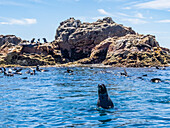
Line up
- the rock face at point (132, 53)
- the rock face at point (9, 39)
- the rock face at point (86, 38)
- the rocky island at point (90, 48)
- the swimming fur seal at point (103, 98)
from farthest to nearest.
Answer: the rock face at point (9, 39)
the rock face at point (86, 38)
the rocky island at point (90, 48)
the rock face at point (132, 53)
the swimming fur seal at point (103, 98)

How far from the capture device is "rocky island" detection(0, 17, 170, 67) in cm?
11269

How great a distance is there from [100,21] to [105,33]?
855 inches

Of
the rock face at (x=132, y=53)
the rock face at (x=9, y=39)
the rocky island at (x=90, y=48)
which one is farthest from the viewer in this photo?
the rock face at (x=9, y=39)

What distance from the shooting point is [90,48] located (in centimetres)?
15188

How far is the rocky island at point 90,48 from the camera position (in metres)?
113

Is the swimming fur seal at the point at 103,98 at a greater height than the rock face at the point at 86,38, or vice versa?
the rock face at the point at 86,38

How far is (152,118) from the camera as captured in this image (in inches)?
518

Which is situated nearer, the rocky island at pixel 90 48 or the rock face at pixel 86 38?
the rocky island at pixel 90 48

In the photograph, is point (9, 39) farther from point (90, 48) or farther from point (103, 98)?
point (103, 98)

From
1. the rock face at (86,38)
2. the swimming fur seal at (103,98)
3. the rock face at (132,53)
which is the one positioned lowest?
the swimming fur seal at (103,98)

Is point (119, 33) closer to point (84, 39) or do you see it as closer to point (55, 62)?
point (84, 39)

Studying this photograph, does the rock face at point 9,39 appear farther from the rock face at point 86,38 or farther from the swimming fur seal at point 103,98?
the swimming fur seal at point 103,98

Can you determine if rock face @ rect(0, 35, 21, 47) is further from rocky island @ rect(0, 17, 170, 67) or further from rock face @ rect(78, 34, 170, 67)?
rock face @ rect(78, 34, 170, 67)

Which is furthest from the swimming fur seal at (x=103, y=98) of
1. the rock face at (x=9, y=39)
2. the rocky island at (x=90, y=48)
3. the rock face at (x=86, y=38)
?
the rock face at (x=9, y=39)
